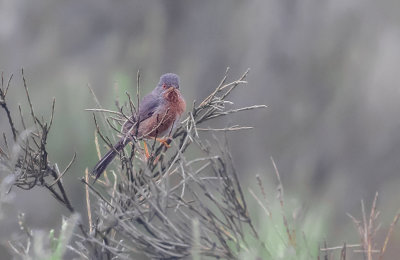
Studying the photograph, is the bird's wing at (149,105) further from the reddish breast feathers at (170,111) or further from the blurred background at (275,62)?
the blurred background at (275,62)

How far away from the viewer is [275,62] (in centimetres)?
1002

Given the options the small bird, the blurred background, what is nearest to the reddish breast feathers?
the small bird

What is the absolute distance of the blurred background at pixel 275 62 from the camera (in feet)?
31.0

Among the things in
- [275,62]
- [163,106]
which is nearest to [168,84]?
[163,106]

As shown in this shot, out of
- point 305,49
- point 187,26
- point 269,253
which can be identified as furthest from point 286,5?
point 269,253

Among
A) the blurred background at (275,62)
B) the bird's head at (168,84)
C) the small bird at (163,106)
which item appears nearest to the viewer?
the small bird at (163,106)

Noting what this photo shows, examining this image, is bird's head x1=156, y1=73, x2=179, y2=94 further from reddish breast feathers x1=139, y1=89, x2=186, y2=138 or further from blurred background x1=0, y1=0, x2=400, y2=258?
blurred background x1=0, y1=0, x2=400, y2=258

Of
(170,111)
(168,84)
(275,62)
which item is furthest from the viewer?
(275,62)

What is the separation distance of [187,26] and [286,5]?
3.90 ft

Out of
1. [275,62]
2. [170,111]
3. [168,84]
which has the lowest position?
[170,111]

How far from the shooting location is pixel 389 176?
9.90m

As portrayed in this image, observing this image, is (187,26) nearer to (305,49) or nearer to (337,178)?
(305,49)

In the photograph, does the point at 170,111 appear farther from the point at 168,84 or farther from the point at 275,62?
the point at 275,62

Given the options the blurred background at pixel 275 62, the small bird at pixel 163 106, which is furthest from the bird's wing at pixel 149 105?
the blurred background at pixel 275 62
